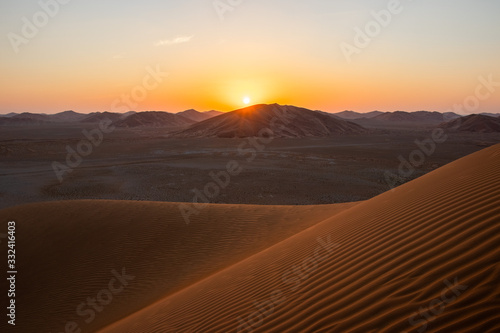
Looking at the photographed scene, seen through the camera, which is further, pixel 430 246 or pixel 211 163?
pixel 211 163

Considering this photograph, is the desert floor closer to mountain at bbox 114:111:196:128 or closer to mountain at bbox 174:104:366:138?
mountain at bbox 174:104:366:138

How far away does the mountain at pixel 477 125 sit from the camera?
63.9 metres

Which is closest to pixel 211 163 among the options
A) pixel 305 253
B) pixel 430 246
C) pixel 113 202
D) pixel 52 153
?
pixel 113 202

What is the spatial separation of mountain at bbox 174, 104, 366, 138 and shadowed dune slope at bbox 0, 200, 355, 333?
45.2 metres

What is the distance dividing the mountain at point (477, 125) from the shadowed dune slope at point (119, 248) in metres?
71.0

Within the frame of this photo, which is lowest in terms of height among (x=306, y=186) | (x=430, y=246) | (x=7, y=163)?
(x=430, y=246)

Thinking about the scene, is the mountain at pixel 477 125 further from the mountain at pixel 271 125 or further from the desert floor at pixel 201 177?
the desert floor at pixel 201 177

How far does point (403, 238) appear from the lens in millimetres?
3146

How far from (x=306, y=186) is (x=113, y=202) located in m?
11.5

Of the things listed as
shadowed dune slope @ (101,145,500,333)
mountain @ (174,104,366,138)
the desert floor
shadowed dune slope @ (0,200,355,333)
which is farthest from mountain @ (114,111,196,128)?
shadowed dune slope @ (101,145,500,333)

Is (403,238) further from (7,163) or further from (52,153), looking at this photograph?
(52,153)

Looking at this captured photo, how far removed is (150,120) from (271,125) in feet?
225

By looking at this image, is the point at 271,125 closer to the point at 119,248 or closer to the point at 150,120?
the point at 119,248

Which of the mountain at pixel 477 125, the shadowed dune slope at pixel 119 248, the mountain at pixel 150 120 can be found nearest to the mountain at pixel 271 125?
the mountain at pixel 477 125
